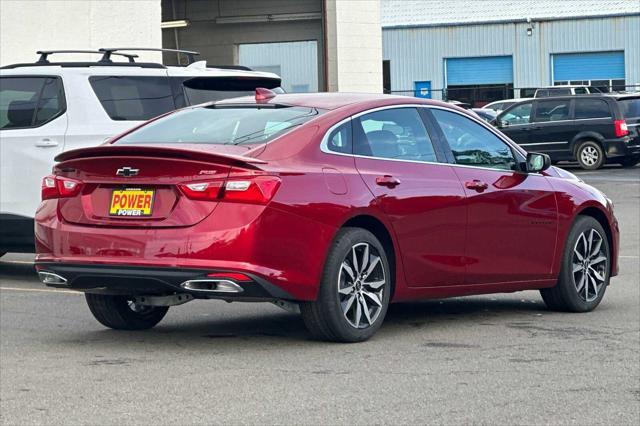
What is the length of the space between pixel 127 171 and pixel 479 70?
2358 inches

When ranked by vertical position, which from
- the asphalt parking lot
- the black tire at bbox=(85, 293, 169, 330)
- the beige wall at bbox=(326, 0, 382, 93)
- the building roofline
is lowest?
the asphalt parking lot

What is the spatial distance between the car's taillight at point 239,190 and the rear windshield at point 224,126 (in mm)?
479

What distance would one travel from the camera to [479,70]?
6706 cm

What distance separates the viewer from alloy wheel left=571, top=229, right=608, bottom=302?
10320 mm

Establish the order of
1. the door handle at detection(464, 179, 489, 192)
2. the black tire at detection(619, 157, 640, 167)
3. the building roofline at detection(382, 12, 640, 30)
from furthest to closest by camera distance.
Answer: the building roofline at detection(382, 12, 640, 30) → the black tire at detection(619, 157, 640, 167) → the door handle at detection(464, 179, 489, 192)

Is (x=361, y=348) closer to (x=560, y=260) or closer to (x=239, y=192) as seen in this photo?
(x=239, y=192)

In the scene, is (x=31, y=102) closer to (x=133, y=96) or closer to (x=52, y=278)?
(x=133, y=96)

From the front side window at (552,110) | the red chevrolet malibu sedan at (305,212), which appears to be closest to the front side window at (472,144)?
the red chevrolet malibu sedan at (305,212)

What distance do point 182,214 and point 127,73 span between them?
16.8ft

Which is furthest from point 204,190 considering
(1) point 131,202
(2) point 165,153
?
(1) point 131,202

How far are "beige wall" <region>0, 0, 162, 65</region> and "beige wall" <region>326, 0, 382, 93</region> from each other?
4698 millimetres

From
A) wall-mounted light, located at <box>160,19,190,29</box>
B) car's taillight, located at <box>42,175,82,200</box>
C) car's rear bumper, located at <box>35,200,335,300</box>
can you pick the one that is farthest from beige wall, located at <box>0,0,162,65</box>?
car's rear bumper, located at <box>35,200,335,300</box>

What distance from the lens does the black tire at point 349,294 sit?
823 cm

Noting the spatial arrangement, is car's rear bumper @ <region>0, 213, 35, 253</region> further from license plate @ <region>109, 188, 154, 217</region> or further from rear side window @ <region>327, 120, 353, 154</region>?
rear side window @ <region>327, 120, 353, 154</region>
